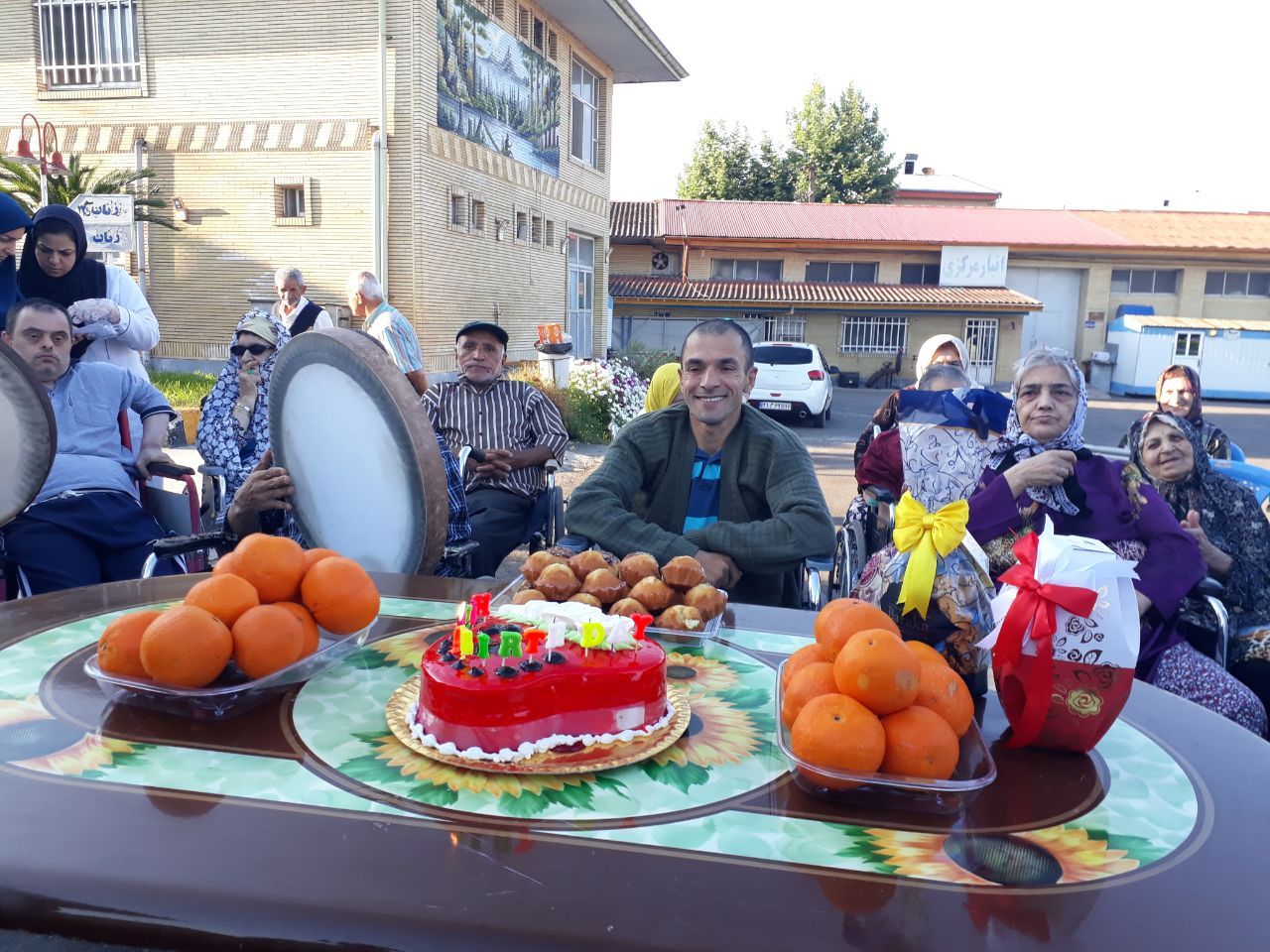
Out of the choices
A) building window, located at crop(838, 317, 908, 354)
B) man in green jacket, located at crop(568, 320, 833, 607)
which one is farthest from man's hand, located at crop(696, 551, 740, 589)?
building window, located at crop(838, 317, 908, 354)

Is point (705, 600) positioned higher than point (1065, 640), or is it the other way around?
point (1065, 640)

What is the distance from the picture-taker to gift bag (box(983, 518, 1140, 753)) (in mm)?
1298

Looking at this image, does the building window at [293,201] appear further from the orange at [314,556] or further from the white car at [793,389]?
the orange at [314,556]

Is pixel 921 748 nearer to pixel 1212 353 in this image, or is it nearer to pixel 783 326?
pixel 783 326

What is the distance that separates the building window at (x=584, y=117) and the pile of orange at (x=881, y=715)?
63.0 feet

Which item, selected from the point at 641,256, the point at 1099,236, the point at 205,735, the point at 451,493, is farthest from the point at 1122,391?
the point at 205,735

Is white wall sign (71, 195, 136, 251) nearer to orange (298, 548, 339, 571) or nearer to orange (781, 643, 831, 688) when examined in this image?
orange (298, 548, 339, 571)

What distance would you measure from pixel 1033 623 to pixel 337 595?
1.15 m

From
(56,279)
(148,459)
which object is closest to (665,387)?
(148,459)

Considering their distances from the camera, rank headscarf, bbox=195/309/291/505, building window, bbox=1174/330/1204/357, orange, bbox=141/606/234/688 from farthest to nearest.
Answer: building window, bbox=1174/330/1204/357 < headscarf, bbox=195/309/291/505 < orange, bbox=141/606/234/688

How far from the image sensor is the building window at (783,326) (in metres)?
28.5

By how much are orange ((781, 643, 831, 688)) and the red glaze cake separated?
196 mm

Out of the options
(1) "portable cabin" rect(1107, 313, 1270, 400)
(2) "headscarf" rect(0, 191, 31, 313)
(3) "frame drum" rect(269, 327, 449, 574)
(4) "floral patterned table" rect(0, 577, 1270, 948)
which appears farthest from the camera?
(1) "portable cabin" rect(1107, 313, 1270, 400)

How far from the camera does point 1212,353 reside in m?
26.8
